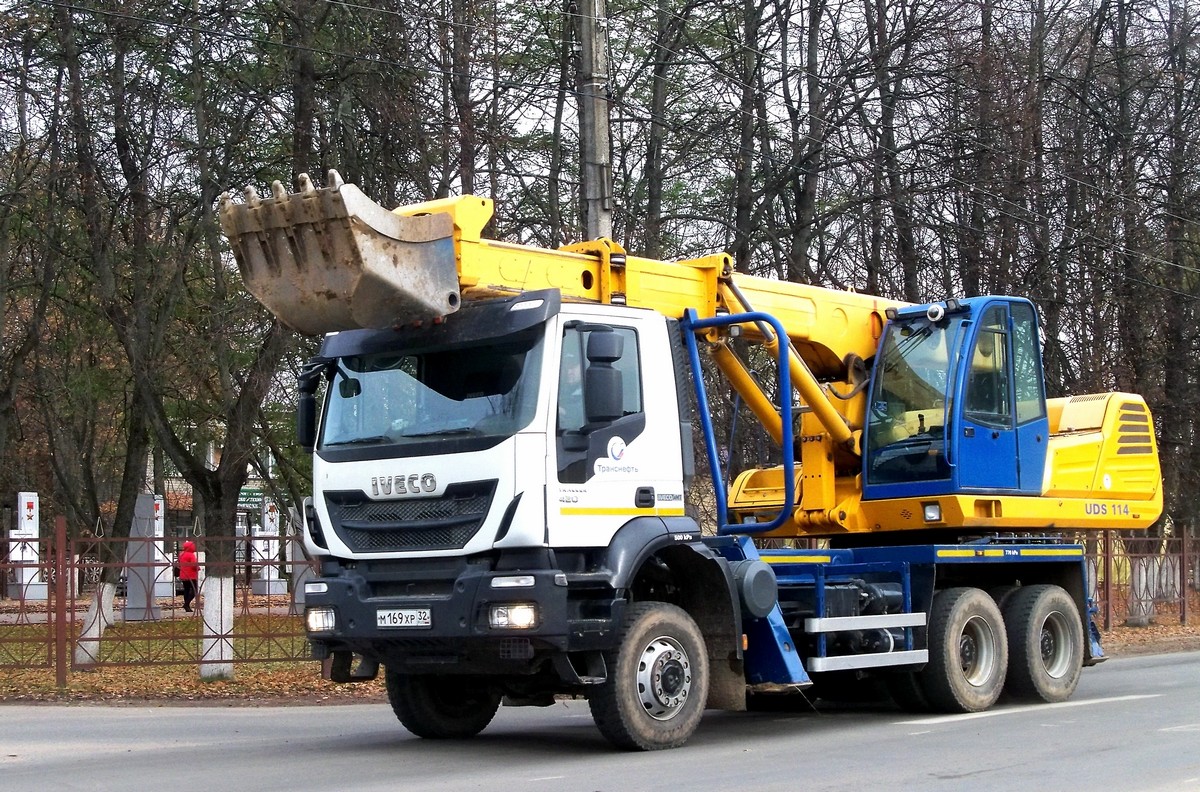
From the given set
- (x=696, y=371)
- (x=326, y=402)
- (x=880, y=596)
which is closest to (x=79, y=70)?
(x=326, y=402)

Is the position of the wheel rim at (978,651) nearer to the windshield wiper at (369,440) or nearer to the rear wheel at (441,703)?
the rear wheel at (441,703)

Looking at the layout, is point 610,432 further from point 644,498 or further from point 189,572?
point 189,572

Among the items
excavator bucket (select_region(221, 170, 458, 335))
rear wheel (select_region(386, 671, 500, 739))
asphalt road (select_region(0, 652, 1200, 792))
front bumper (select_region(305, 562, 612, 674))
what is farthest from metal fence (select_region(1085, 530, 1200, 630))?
excavator bucket (select_region(221, 170, 458, 335))

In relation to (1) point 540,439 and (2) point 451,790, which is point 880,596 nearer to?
(1) point 540,439

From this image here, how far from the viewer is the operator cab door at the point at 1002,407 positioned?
12461 mm

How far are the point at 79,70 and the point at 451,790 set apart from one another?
513 inches

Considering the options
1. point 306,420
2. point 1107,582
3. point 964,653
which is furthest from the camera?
point 1107,582

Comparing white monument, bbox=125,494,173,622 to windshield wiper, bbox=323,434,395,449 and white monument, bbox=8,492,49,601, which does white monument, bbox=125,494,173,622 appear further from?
windshield wiper, bbox=323,434,395,449

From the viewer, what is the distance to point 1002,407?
1286 cm

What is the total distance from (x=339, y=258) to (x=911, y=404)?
19.1 ft

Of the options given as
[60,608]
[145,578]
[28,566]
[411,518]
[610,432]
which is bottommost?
[60,608]

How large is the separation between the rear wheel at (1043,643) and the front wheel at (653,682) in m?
4.20

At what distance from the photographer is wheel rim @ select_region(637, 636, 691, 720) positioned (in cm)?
951

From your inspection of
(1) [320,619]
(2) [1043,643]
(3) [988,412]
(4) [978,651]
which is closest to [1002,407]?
(3) [988,412]
